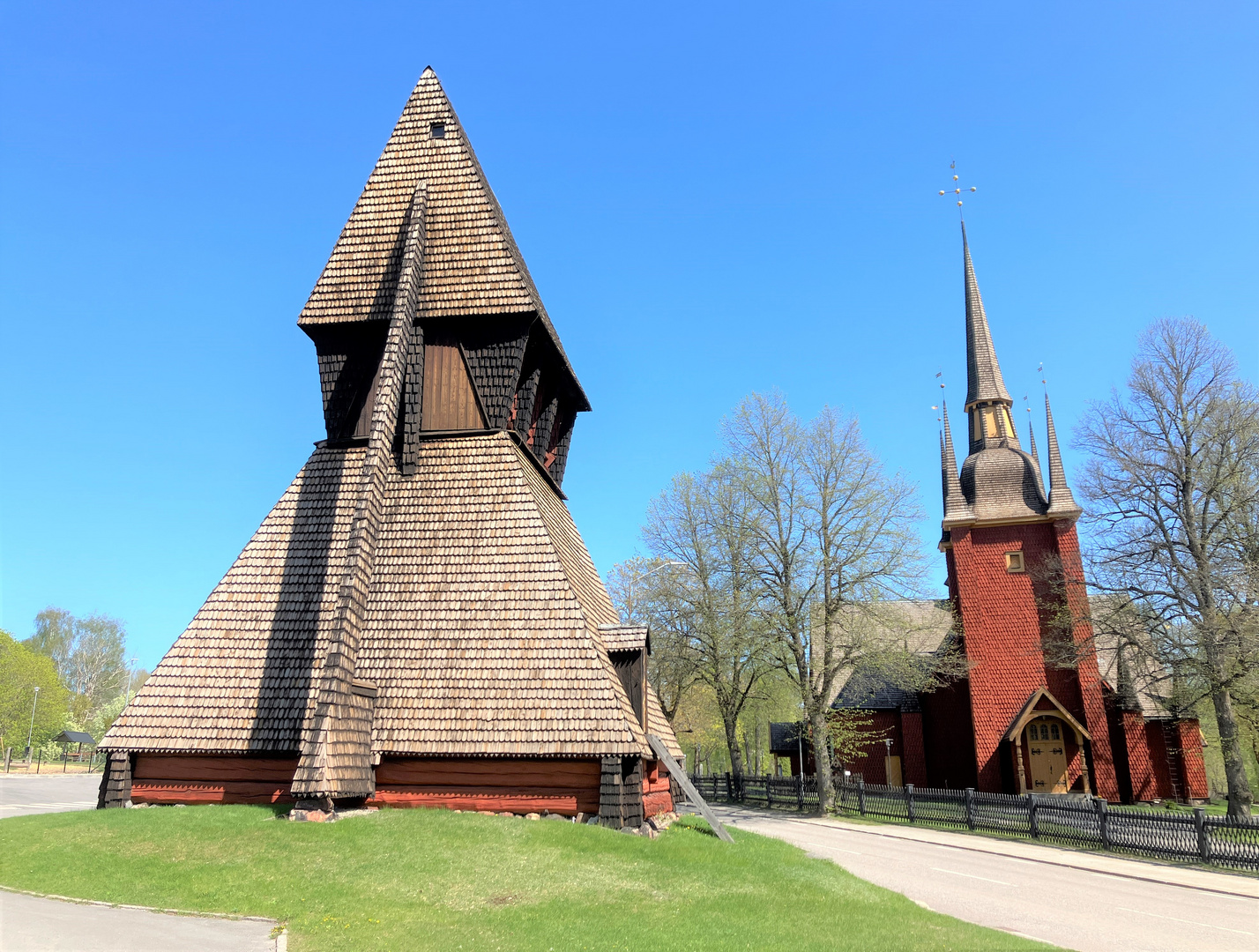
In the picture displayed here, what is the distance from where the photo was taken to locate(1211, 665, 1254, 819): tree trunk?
20.9 meters

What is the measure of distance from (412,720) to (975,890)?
32.1ft

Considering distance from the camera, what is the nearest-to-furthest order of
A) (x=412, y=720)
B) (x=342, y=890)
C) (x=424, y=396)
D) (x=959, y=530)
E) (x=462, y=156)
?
(x=342, y=890), (x=412, y=720), (x=424, y=396), (x=462, y=156), (x=959, y=530)

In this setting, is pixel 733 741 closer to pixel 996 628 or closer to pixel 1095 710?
pixel 996 628

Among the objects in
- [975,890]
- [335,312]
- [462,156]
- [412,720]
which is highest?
[462,156]

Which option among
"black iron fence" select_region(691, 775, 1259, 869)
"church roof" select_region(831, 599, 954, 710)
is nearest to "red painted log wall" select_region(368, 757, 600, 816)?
"black iron fence" select_region(691, 775, 1259, 869)

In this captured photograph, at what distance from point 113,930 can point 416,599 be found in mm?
7042

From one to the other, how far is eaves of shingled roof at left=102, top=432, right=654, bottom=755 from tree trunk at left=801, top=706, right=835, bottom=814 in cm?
1536

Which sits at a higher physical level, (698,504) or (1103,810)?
(698,504)

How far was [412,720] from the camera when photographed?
488 inches

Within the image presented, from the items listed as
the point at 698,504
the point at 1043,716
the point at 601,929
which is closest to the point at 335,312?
the point at 601,929

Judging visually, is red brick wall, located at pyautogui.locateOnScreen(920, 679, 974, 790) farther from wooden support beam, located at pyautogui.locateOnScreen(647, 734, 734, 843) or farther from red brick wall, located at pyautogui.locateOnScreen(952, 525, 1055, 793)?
wooden support beam, located at pyautogui.locateOnScreen(647, 734, 734, 843)

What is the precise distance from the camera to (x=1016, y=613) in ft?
109

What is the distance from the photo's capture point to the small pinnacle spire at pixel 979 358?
3751cm

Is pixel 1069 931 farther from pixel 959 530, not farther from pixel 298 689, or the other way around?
pixel 959 530
